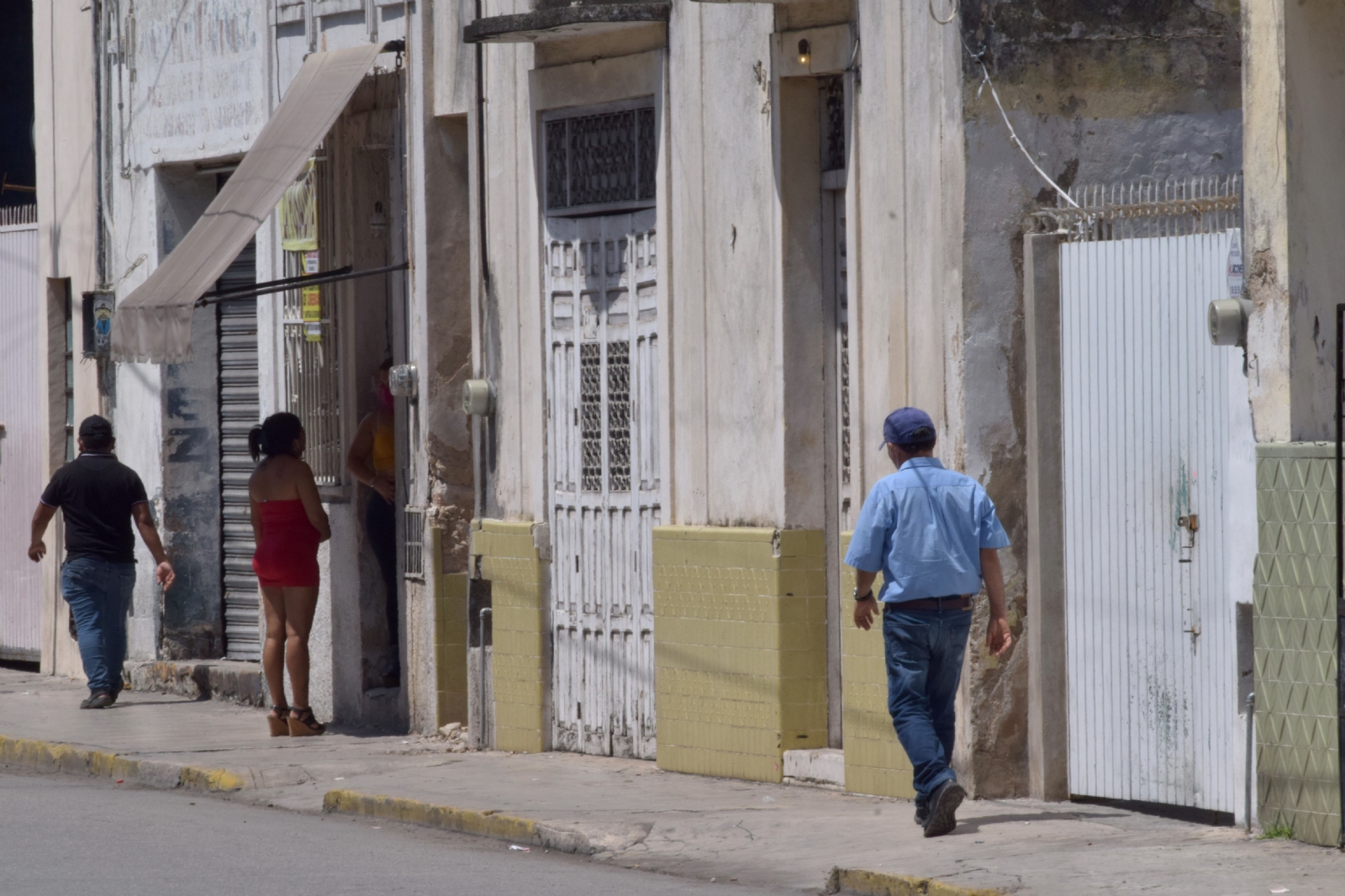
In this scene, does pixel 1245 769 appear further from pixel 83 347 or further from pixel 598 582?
pixel 83 347

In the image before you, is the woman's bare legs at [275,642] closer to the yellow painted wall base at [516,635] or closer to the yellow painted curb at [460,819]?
the yellow painted wall base at [516,635]

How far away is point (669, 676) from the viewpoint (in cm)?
1050

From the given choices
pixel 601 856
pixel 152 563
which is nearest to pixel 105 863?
pixel 601 856

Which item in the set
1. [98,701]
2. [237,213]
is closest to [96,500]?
[98,701]

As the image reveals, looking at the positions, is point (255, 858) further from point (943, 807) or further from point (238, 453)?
point (238, 453)

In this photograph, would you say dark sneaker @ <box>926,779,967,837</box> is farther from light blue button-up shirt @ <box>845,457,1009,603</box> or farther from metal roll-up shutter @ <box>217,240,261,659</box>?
metal roll-up shutter @ <box>217,240,261,659</box>

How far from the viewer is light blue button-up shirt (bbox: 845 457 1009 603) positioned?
808 cm

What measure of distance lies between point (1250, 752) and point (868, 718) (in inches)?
73.9

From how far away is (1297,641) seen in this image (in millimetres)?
7668

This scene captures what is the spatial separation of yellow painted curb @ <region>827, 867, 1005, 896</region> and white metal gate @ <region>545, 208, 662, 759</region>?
10.9ft

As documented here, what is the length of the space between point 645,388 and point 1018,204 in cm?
250

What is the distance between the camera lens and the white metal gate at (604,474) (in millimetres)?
10773

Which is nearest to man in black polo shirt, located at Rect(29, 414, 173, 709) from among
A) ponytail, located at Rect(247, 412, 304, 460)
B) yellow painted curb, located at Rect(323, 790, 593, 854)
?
ponytail, located at Rect(247, 412, 304, 460)

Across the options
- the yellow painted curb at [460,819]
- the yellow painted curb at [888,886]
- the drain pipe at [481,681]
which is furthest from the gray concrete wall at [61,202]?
the yellow painted curb at [888,886]
